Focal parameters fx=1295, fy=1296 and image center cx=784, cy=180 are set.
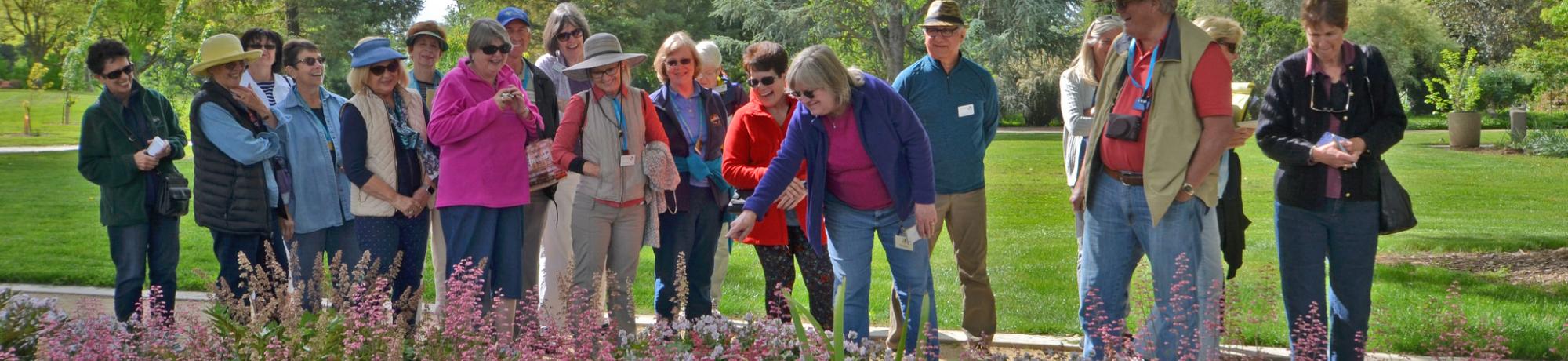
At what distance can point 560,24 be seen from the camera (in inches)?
263

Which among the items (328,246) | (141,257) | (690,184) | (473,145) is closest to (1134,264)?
(690,184)

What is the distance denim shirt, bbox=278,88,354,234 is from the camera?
5926 mm

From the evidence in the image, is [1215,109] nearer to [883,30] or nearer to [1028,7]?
[1028,7]

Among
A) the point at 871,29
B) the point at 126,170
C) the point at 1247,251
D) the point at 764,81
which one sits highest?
the point at 871,29

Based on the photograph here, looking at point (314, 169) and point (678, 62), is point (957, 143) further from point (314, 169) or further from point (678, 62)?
point (314, 169)

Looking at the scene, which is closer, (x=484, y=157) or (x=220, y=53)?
(x=484, y=157)

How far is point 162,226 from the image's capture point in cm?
616

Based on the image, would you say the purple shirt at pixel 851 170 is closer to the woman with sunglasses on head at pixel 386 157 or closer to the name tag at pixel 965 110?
the name tag at pixel 965 110

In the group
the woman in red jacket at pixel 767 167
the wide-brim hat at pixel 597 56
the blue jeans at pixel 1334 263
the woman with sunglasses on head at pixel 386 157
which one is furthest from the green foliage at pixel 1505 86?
the woman with sunglasses on head at pixel 386 157

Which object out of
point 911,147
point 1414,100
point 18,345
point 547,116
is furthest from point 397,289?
point 1414,100

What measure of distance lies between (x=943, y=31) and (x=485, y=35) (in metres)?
2.15

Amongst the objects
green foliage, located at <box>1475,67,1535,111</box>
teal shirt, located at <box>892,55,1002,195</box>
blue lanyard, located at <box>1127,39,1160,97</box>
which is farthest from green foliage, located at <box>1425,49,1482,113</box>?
blue lanyard, located at <box>1127,39,1160,97</box>

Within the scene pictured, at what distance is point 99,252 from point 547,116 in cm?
671

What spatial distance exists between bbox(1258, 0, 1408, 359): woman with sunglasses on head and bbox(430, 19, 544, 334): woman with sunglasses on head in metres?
3.07
